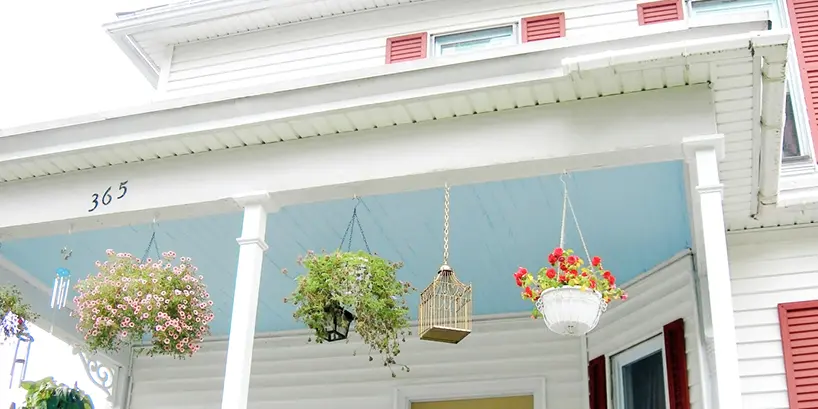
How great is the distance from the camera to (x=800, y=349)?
5.66 m

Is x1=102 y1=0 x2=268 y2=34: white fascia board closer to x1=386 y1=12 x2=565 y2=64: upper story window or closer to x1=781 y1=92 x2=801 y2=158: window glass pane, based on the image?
x1=386 y1=12 x2=565 y2=64: upper story window

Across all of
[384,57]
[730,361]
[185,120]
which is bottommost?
[730,361]

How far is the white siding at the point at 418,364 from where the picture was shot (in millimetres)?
6266

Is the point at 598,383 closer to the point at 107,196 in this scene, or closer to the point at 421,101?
the point at 421,101

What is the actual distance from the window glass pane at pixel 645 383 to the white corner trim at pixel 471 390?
76cm

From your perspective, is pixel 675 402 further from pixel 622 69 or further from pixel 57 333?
pixel 57 333

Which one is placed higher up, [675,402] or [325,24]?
[325,24]

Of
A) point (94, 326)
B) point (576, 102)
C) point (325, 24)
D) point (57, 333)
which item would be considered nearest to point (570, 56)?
point (576, 102)

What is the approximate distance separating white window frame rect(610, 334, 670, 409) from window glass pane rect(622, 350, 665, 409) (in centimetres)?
3

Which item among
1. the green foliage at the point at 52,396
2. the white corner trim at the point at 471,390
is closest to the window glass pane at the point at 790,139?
the white corner trim at the point at 471,390

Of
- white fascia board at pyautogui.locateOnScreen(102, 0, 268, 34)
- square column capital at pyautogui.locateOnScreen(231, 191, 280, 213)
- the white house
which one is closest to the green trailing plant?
the white house

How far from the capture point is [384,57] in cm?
829

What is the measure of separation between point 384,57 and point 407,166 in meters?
3.52

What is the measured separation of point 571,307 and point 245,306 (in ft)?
6.19
